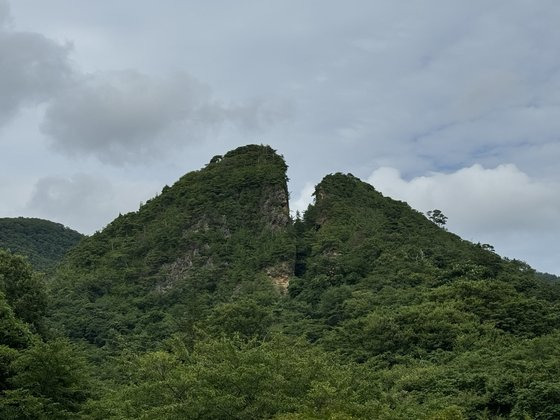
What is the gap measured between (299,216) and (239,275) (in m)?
17.0

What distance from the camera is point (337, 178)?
286ft

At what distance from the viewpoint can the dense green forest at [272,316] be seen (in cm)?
2416

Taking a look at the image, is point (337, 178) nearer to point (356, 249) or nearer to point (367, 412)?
point (356, 249)

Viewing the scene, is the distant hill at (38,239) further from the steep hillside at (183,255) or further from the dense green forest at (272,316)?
the dense green forest at (272,316)

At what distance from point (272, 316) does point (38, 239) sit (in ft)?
222

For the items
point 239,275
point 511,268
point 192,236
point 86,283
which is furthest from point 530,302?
point 86,283

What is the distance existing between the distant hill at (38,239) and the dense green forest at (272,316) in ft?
58.9

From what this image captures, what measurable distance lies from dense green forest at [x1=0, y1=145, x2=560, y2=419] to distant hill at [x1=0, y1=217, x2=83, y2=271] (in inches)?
706

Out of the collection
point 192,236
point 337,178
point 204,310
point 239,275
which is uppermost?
point 337,178

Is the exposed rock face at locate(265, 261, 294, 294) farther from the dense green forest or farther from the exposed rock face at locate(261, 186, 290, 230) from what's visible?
the exposed rock face at locate(261, 186, 290, 230)

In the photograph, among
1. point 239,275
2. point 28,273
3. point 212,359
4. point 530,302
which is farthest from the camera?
point 239,275

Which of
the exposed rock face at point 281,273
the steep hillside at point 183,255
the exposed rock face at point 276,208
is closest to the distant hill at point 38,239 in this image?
the steep hillside at point 183,255

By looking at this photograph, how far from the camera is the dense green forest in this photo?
24156 mm

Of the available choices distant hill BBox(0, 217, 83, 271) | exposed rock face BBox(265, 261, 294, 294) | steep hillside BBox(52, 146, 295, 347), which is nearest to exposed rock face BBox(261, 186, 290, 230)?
steep hillside BBox(52, 146, 295, 347)
